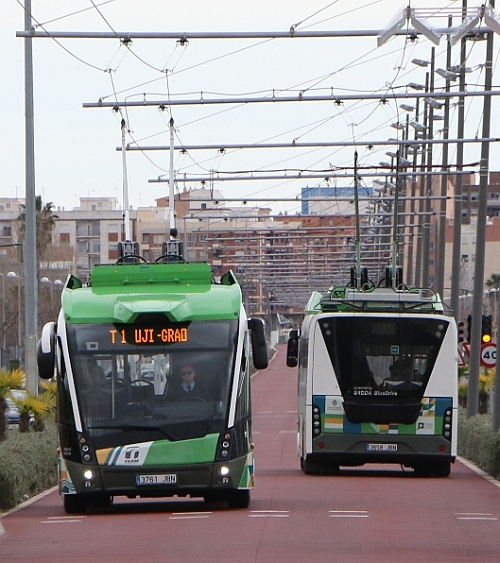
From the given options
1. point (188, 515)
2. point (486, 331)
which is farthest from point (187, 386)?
point (486, 331)

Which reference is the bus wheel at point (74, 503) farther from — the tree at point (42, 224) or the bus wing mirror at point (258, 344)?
the tree at point (42, 224)

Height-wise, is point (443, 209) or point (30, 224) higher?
point (443, 209)

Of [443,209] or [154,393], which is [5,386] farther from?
[443,209]

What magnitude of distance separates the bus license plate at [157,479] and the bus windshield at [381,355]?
8022 millimetres

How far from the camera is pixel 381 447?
978 inches

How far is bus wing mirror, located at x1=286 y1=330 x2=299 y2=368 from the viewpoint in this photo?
27.7 meters

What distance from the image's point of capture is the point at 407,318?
24984mm

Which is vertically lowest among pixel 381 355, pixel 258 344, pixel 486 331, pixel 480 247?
pixel 486 331

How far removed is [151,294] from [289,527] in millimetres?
3837

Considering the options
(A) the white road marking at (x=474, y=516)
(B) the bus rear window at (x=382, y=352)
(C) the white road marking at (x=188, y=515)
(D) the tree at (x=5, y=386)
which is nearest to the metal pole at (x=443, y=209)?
(B) the bus rear window at (x=382, y=352)

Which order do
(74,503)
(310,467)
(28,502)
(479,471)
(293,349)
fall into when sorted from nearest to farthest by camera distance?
(74,503), (28,502), (310,467), (293,349), (479,471)

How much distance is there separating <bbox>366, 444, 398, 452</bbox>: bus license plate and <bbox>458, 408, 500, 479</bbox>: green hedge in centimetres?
238

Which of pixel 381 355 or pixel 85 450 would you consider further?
pixel 381 355

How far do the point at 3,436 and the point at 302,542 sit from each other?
14.2m
